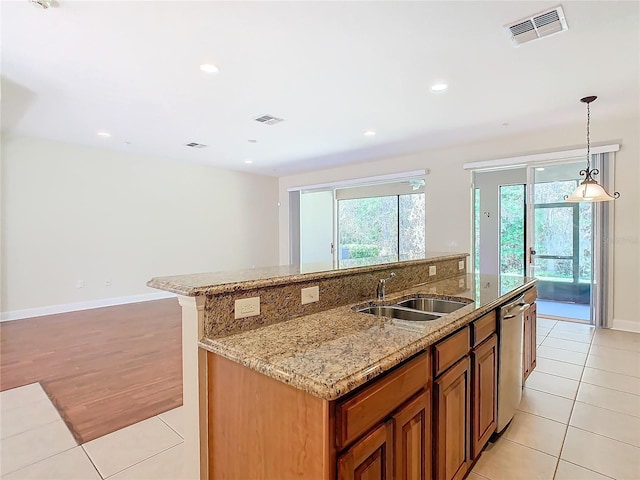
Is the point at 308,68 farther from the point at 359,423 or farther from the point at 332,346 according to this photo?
the point at 359,423

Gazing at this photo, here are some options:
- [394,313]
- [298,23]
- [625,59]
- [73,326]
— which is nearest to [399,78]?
[298,23]

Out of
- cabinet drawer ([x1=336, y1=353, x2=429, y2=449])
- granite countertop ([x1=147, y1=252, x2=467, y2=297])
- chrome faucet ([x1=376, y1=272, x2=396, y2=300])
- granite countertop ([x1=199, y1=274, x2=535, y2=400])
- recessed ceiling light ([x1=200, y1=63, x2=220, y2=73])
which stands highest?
recessed ceiling light ([x1=200, y1=63, x2=220, y2=73])

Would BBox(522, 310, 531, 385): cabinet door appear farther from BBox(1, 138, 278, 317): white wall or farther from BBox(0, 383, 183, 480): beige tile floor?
BBox(1, 138, 278, 317): white wall

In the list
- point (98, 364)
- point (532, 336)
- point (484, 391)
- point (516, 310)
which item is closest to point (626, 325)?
point (532, 336)

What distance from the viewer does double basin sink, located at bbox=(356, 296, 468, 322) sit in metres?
1.92

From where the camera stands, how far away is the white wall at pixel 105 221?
504 cm

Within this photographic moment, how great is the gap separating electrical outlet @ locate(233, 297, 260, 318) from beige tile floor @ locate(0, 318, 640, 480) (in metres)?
1.09

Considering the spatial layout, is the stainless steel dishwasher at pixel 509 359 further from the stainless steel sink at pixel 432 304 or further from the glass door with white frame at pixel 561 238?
the glass door with white frame at pixel 561 238

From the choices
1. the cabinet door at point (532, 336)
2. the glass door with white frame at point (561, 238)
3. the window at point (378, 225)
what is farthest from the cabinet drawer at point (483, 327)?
the window at point (378, 225)

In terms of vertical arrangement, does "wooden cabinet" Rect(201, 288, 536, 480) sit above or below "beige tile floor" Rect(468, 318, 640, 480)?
above

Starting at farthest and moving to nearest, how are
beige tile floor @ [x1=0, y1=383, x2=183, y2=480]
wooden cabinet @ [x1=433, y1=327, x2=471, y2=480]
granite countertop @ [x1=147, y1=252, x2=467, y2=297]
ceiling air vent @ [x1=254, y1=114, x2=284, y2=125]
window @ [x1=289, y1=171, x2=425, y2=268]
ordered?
window @ [x1=289, y1=171, x2=425, y2=268]
ceiling air vent @ [x1=254, y1=114, x2=284, y2=125]
beige tile floor @ [x1=0, y1=383, x2=183, y2=480]
wooden cabinet @ [x1=433, y1=327, x2=471, y2=480]
granite countertop @ [x1=147, y1=252, x2=467, y2=297]

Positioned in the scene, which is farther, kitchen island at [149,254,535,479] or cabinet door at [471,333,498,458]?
cabinet door at [471,333,498,458]

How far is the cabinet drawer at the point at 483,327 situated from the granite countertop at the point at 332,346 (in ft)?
0.18

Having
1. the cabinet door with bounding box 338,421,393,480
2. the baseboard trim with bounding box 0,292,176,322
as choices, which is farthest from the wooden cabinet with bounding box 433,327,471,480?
the baseboard trim with bounding box 0,292,176,322
